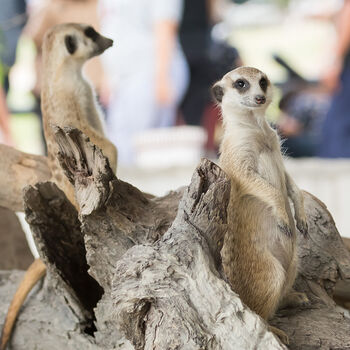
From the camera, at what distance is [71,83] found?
2.01m

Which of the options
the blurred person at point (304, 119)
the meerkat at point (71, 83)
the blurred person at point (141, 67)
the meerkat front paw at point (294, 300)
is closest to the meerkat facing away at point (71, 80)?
the meerkat at point (71, 83)

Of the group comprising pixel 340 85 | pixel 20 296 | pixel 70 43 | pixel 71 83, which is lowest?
pixel 20 296

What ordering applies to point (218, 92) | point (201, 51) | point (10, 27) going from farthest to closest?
point (10, 27)
point (201, 51)
point (218, 92)

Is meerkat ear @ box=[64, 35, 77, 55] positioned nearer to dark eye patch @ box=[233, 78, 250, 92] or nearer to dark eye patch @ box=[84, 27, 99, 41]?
dark eye patch @ box=[84, 27, 99, 41]

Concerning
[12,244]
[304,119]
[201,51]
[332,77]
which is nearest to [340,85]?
[332,77]

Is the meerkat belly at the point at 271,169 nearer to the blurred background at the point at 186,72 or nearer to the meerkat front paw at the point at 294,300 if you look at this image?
the meerkat front paw at the point at 294,300

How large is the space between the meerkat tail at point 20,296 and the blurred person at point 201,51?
9.07ft

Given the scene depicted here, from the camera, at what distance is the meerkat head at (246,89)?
4.00 feet

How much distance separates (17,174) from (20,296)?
471 millimetres

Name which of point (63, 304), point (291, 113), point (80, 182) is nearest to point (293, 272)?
point (80, 182)

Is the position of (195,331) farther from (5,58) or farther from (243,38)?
(5,58)

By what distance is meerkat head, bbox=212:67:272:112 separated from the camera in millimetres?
1221

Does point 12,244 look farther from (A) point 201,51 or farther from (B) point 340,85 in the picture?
(B) point 340,85

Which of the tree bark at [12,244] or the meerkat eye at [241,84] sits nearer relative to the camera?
the meerkat eye at [241,84]
